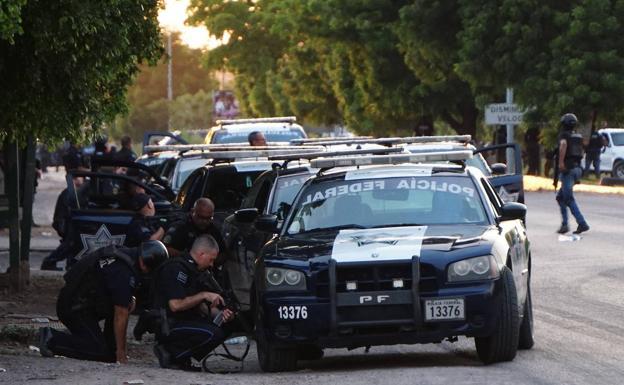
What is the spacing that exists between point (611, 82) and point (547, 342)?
34663mm

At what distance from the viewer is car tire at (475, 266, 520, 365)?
11906 millimetres

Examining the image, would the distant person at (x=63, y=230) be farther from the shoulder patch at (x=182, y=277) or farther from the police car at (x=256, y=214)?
the shoulder patch at (x=182, y=277)

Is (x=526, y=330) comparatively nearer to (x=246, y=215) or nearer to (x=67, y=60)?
(x=246, y=215)

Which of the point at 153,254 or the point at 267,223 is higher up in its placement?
the point at 267,223

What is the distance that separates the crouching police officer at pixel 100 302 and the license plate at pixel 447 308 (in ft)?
7.52

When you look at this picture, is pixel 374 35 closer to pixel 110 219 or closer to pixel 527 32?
pixel 527 32

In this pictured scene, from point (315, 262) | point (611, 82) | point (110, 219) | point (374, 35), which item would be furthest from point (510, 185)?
point (374, 35)

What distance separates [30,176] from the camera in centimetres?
2022

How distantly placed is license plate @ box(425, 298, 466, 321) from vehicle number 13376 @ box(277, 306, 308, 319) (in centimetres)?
86

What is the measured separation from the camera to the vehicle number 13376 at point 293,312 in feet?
39.2

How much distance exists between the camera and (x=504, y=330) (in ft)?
39.2

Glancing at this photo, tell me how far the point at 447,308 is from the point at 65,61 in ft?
16.4

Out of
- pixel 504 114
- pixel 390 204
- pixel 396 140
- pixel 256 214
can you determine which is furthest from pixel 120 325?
pixel 504 114

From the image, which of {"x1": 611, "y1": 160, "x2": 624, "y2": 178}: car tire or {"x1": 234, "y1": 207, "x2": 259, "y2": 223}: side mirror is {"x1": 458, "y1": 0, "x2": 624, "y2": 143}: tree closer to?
{"x1": 611, "y1": 160, "x2": 624, "y2": 178}: car tire
